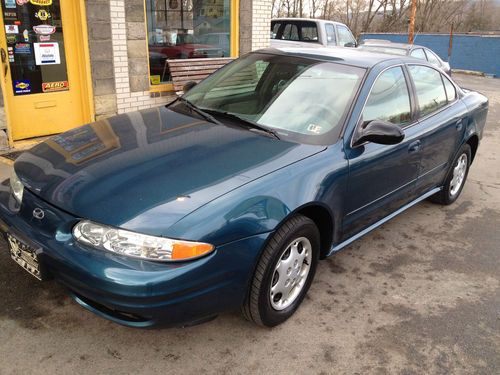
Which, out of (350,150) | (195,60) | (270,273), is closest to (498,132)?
(195,60)

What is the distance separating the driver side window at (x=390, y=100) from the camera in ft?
11.3

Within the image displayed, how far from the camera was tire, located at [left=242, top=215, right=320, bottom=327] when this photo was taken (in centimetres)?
264

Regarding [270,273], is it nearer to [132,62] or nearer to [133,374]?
[133,374]

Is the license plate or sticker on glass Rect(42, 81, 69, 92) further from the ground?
sticker on glass Rect(42, 81, 69, 92)

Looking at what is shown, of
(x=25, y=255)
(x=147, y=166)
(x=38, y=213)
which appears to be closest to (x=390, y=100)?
(x=147, y=166)

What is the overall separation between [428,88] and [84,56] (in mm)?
4168

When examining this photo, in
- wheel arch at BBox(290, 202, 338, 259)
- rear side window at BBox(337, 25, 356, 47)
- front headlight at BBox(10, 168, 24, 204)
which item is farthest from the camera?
rear side window at BBox(337, 25, 356, 47)

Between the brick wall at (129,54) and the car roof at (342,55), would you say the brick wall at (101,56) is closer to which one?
the brick wall at (129,54)

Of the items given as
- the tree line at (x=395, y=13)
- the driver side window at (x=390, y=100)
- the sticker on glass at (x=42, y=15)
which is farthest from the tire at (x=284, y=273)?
the tree line at (x=395, y=13)

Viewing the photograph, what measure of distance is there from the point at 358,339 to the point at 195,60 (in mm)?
5709

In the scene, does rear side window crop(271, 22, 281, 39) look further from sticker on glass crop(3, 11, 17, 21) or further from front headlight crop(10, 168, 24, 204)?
front headlight crop(10, 168, 24, 204)

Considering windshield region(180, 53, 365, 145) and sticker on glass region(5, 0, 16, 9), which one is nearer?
windshield region(180, 53, 365, 145)

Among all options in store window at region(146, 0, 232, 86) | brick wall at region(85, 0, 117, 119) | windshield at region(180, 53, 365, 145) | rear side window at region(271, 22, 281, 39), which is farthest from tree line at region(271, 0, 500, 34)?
windshield at region(180, 53, 365, 145)

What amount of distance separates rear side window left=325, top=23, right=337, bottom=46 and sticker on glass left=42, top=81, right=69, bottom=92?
26.6 feet
